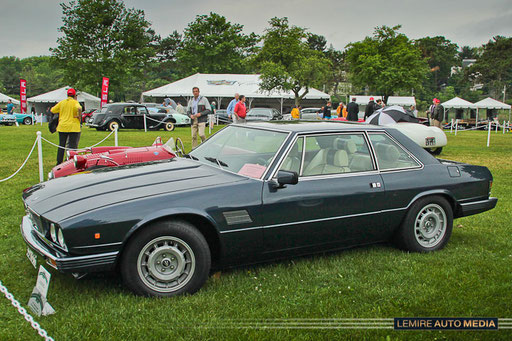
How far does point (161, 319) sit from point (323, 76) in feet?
120

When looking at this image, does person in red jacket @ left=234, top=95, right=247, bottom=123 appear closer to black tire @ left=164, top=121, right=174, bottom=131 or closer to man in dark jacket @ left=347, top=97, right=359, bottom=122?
man in dark jacket @ left=347, top=97, right=359, bottom=122

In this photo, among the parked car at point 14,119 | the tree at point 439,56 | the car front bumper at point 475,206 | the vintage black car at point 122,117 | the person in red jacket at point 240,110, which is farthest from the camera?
the tree at point 439,56

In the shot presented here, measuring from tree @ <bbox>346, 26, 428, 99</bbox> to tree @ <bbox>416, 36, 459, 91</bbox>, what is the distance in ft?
172

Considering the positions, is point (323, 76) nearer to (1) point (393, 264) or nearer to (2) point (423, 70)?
(2) point (423, 70)

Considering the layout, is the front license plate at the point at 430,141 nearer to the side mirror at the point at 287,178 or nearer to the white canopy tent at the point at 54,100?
the side mirror at the point at 287,178

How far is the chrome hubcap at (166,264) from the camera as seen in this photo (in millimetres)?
3285

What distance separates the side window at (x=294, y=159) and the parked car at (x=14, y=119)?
31.0 m

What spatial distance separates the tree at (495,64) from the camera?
67562mm

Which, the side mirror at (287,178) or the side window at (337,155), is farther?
the side window at (337,155)

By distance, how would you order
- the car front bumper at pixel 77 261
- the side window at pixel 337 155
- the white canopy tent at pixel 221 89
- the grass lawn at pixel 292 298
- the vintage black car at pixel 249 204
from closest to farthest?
1. the grass lawn at pixel 292 298
2. the car front bumper at pixel 77 261
3. the vintage black car at pixel 249 204
4. the side window at pixel 337 155
5. the white canopy tent at pixel 221 89

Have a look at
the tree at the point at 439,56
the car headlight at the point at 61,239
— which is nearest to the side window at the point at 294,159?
the car headlight at the point at 61,239

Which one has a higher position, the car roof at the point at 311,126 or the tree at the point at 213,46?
the tree at the point at 213,46

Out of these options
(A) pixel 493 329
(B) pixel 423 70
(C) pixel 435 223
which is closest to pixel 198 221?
(A) pixel 493 329

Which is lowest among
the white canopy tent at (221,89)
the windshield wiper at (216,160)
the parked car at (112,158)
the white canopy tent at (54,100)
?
the parked car at (112,158)
